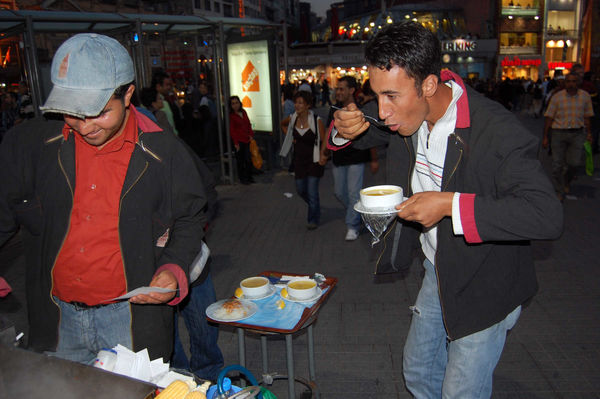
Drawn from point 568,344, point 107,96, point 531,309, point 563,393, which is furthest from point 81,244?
point 531,309

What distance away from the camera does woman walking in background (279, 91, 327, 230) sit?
25.0 feet

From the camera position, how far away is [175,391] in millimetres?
1594

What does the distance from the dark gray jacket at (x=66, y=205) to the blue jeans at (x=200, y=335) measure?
108 centimetres

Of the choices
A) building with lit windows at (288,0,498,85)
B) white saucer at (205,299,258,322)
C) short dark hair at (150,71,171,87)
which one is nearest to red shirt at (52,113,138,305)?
white saucer at (205,299,258,322)

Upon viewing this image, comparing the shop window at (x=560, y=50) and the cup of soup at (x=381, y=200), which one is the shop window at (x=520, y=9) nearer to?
the shop window at (x=560, y=50)

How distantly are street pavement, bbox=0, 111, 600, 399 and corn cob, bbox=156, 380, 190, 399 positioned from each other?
2380 millimetres

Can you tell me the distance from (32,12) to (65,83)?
742 cm

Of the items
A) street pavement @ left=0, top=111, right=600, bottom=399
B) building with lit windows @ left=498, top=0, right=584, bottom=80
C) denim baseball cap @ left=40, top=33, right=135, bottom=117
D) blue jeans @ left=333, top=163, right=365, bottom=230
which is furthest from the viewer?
building with lit windows @ left=498, top=0, right=584, bottom=80

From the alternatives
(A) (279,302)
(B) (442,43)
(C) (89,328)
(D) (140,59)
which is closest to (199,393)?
(C) (89,328)

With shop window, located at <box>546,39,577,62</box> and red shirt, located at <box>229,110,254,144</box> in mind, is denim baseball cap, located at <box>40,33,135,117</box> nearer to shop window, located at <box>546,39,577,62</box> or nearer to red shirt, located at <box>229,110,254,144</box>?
red shirt, located at <box>229,110,254,144</box>

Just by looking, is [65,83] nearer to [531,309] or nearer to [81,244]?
[81,244]

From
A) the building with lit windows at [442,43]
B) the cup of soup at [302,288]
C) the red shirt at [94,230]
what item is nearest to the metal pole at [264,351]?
the cup of soup at [302,288]

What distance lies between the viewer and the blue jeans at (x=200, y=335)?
11.6 feet

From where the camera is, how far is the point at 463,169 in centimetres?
207
